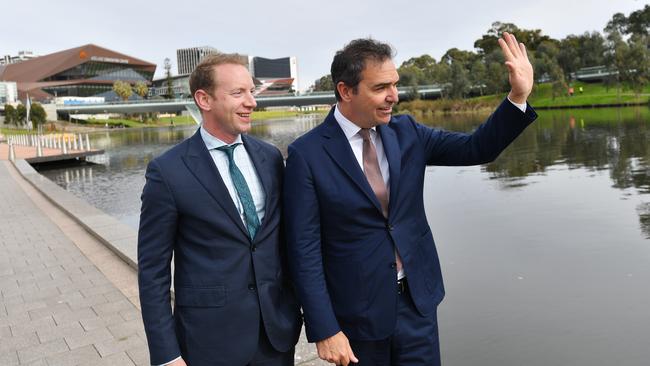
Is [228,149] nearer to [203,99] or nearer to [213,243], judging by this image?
[203,99]

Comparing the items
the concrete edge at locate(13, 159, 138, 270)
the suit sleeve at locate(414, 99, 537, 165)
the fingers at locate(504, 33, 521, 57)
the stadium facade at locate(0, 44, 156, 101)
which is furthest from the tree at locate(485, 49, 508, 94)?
the stadium facade at locate(0, 44, 156, 101)

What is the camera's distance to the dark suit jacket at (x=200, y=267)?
7.00ft

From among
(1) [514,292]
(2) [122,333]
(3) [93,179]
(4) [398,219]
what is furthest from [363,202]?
(3) [93,179]

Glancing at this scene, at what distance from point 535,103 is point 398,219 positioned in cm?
6592

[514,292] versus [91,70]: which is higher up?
[91,70]

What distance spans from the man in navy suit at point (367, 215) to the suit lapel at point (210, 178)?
243 mm

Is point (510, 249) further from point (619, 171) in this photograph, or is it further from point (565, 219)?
point (619, 171)

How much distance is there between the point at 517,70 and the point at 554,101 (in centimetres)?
6431

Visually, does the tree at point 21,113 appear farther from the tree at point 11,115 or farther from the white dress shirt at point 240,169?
the white dress shirt at point 240,169

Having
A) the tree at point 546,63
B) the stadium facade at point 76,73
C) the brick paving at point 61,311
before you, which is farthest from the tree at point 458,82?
the stadium facade at point 76,73

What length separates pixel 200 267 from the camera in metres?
2.17

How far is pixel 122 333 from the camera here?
4.46 m

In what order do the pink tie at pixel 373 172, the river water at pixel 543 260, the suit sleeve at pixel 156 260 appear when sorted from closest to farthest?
the suit sleeve at pixel 156 260
the pink tie at pixel 373 172
the river water at pixel 543 260

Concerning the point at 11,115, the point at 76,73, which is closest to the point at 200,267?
the point at 11,115
